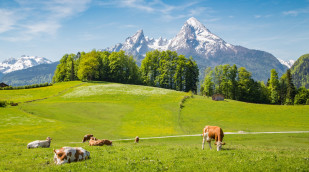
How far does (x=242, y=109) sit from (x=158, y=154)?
59147 millimetres

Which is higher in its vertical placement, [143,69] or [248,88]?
[143,69]

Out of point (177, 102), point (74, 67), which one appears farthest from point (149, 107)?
point (74, 67)

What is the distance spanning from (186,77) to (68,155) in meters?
104

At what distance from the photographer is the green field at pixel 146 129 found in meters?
14.5

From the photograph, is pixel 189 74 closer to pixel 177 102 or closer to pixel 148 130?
pixel 177 102

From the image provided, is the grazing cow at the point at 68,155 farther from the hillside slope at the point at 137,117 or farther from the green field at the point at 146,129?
the hillside slope at the point at 137,117

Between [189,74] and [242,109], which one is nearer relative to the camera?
[242,109]

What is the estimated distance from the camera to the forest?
361 feet

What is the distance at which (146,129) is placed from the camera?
5056cm

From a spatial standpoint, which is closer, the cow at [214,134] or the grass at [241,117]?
the cow at [214,134]

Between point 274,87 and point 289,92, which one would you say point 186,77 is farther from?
point 289,92

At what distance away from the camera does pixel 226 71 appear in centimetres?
10994

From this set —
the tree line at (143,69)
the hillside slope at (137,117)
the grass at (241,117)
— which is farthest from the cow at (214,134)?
the tree line at (143,69)

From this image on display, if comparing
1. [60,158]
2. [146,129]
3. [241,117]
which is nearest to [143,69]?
[241,117]
